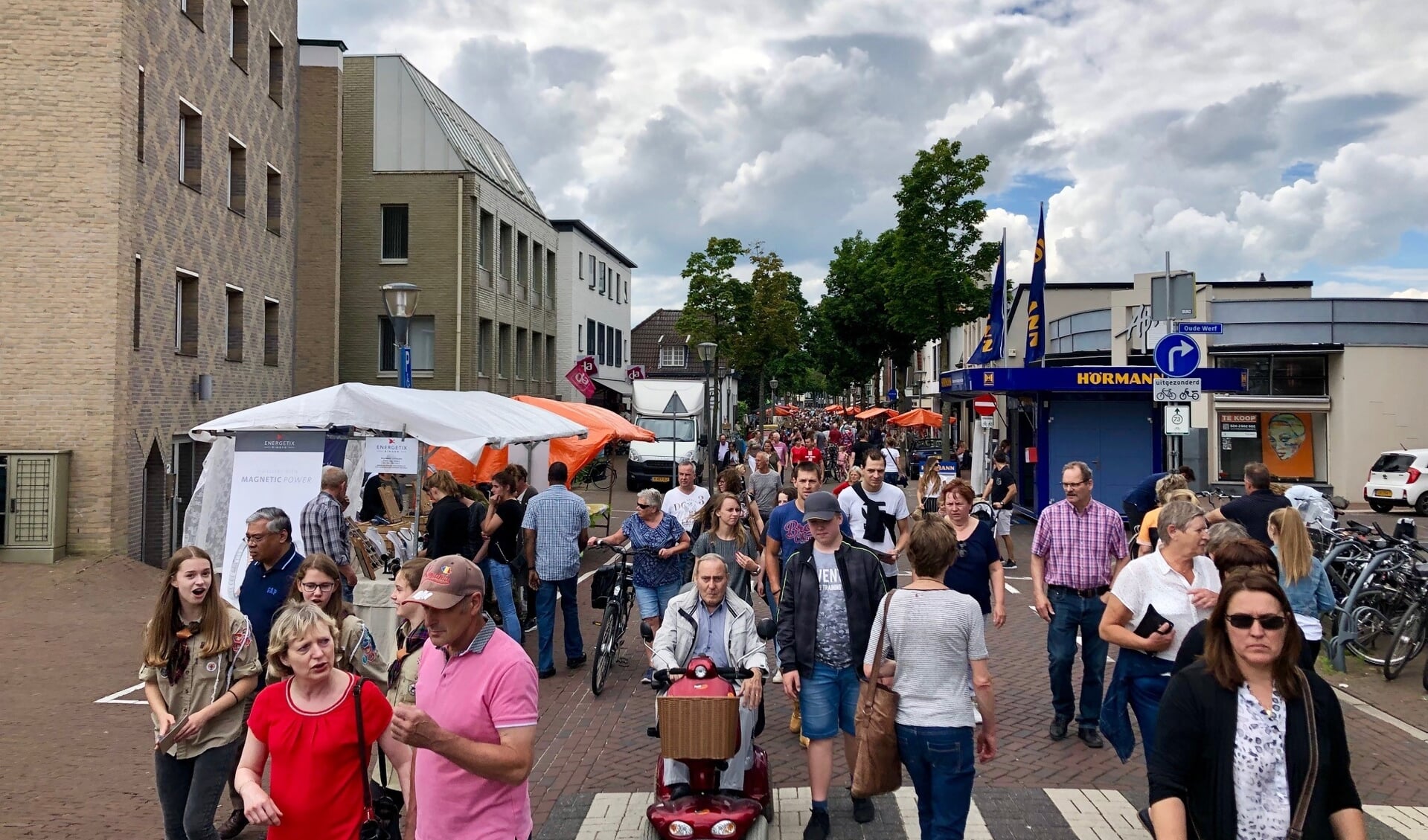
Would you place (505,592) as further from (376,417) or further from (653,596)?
(376,417)

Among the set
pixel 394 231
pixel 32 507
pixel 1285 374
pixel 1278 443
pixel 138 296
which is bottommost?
pixel 32 507

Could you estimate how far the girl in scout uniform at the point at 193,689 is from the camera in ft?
15.1

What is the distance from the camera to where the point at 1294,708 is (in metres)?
3.02

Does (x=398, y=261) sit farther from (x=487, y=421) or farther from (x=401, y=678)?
(x=401, y=678)

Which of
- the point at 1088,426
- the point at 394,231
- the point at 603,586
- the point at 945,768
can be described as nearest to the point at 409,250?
the point at 394,231

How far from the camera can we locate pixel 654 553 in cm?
912

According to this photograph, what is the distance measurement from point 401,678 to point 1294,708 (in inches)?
138

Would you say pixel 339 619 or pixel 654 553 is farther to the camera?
pixel 654 553

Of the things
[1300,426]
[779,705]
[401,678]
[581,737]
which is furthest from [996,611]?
[1300,426]

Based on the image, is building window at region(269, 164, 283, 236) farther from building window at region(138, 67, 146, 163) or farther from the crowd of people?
the crowd of people

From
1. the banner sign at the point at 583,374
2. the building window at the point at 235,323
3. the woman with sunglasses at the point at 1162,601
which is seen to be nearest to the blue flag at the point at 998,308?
the banner sign at the point at 583,374

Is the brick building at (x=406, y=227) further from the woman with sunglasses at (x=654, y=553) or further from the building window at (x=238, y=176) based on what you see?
the woman with sunglasses at (x=654, y=553)

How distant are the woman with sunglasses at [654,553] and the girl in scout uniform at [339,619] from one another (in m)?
3.86

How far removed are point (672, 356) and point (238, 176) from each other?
161ft
